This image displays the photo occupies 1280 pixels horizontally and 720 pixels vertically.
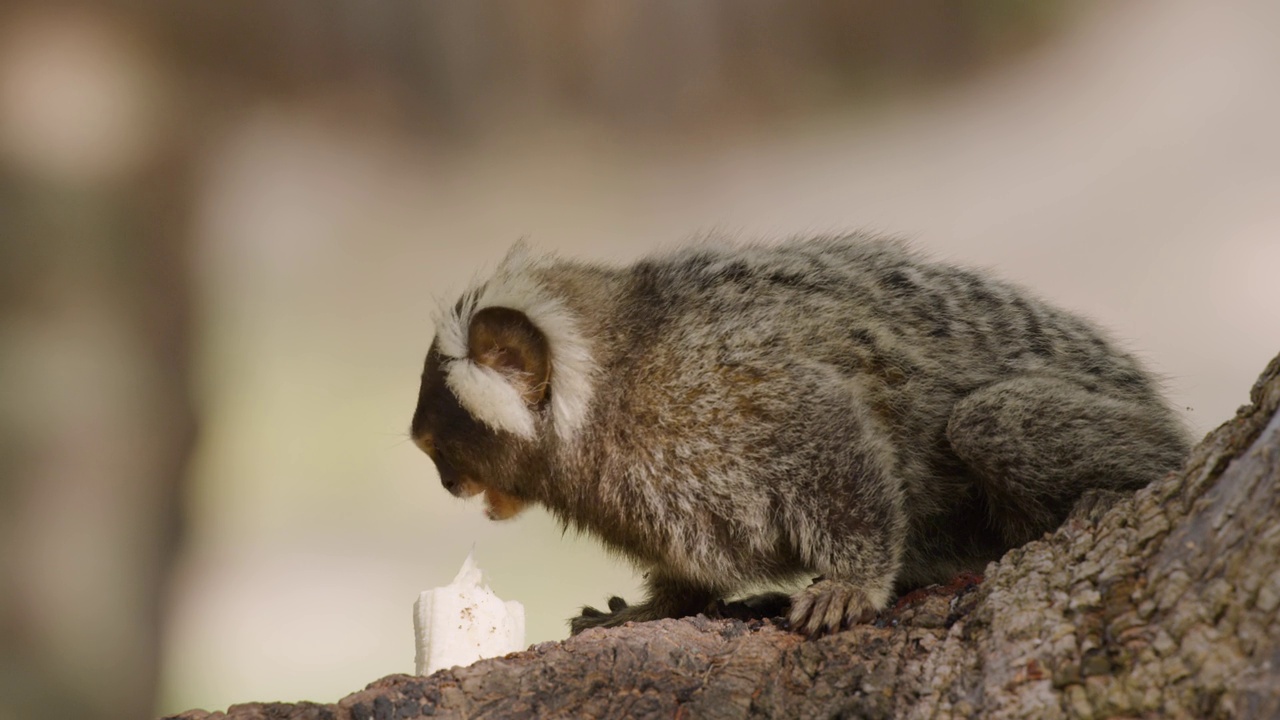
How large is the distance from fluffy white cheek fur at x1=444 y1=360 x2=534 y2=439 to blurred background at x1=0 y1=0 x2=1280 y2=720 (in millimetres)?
1716

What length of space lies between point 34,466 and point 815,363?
144 inches

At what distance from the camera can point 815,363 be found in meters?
2.76

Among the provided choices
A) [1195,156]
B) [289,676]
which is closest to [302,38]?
[289,676]

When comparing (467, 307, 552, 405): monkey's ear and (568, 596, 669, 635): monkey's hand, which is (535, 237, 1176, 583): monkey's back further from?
(568, 596, 669, 635): monkey's hand

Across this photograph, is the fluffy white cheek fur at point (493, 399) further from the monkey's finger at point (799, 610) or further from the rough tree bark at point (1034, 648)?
the monkey's finger at point (799, 610)

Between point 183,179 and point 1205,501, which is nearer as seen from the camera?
point 1205,501

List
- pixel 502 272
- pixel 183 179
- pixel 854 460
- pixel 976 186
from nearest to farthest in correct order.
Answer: pixel 854 460
pixel 502 272
pixel 976 186
pixel 183 179

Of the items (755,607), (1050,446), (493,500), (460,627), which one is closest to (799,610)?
(755,607)

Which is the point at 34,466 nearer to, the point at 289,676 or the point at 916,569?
the point at 289,676

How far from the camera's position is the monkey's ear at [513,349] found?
9.73 feet

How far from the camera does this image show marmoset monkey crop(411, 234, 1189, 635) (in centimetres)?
260

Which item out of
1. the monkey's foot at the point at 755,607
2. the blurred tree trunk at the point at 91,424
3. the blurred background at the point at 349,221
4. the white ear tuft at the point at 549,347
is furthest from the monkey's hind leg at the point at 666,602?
the blurred tree trunk at the point at 91,424

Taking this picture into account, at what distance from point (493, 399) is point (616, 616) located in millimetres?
900

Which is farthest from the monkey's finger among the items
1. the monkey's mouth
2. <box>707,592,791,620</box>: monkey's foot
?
the monkey's mouth
